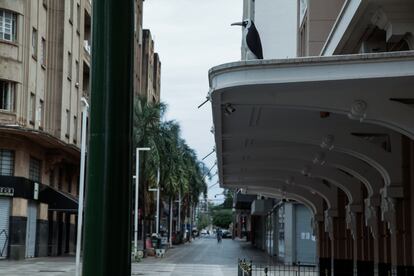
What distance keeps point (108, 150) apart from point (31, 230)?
41711mm

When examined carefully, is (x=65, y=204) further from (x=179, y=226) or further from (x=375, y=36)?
(x=179, y=226)

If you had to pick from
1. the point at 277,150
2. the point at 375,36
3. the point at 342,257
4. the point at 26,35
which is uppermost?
the point at 26,35

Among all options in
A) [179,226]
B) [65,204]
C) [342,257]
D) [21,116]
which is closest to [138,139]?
[65,204]

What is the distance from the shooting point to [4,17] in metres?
40.8

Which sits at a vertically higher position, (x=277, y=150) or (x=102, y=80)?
(x=277, y=150)

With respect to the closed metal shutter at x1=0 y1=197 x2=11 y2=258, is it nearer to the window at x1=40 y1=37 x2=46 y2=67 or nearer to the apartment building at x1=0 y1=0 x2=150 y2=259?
the apartment building at x1=0 y1=0 x2=150 y2=259


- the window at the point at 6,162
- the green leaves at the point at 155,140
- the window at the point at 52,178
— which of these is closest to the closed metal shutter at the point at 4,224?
the window at the point at 6,162

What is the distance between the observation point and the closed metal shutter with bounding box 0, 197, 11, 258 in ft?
132

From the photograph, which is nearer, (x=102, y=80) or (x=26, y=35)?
(x=102, y=80)

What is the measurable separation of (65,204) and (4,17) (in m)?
12.4

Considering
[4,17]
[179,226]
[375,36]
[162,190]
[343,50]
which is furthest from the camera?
[179,226]

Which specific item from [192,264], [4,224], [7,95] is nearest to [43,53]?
[7,95]

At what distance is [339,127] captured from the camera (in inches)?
533

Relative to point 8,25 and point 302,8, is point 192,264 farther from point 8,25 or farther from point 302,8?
point 302,8
